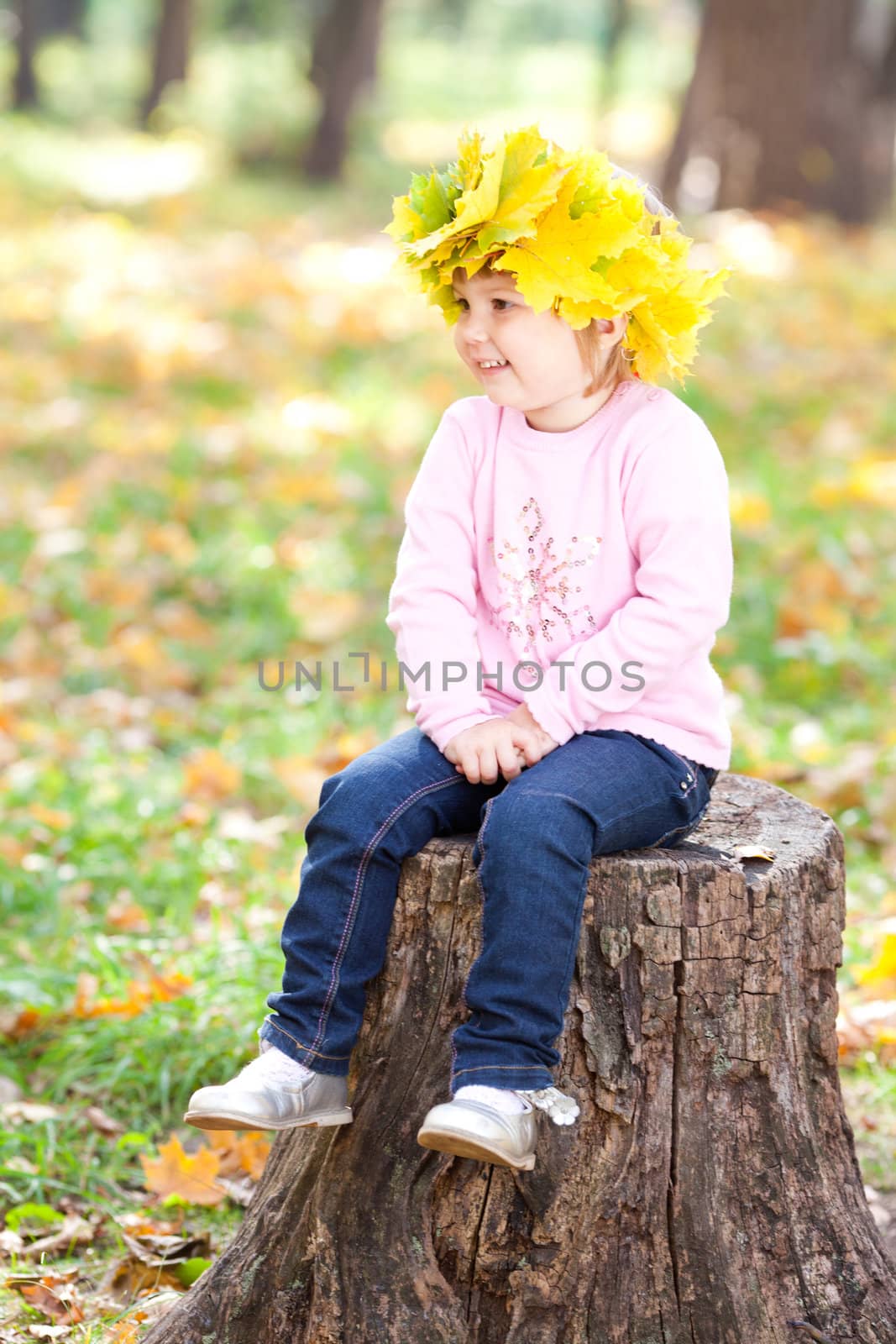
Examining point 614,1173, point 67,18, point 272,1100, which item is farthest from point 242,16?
point 614,1173

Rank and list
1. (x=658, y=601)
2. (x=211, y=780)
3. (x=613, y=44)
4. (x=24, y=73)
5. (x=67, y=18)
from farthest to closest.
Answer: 1. (x=67, y=18)
2. (x=24, y=73)
3. (x=613, y=44)
4. (x=211, y=780)
5. (x=658, y=601)

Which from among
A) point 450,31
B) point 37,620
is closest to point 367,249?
point 37,620

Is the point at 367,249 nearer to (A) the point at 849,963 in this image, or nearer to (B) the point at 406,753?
(A) the point at 849,963

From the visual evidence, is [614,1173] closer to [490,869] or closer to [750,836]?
[490,869]

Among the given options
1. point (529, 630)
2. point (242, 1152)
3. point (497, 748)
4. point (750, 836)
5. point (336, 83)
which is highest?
point (336, 83)

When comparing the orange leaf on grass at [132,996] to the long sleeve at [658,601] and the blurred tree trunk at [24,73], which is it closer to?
the long sleeve at [658,601]

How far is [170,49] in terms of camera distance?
2198 cm

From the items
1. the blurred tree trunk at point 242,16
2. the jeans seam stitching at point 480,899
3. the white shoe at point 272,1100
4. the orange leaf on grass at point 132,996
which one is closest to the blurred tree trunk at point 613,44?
the blurred tree trunk at point 242,16

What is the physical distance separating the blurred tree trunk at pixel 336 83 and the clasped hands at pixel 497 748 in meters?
15.5

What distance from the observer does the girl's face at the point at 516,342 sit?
257 cm

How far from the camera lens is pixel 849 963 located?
12.6ft

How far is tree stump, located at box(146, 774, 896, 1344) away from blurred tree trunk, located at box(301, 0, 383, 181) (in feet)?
51.6

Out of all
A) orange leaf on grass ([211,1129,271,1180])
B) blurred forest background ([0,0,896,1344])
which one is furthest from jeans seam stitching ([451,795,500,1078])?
orange leaf on grass ([211,1129,271,1180])

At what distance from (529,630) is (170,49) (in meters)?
21.6
